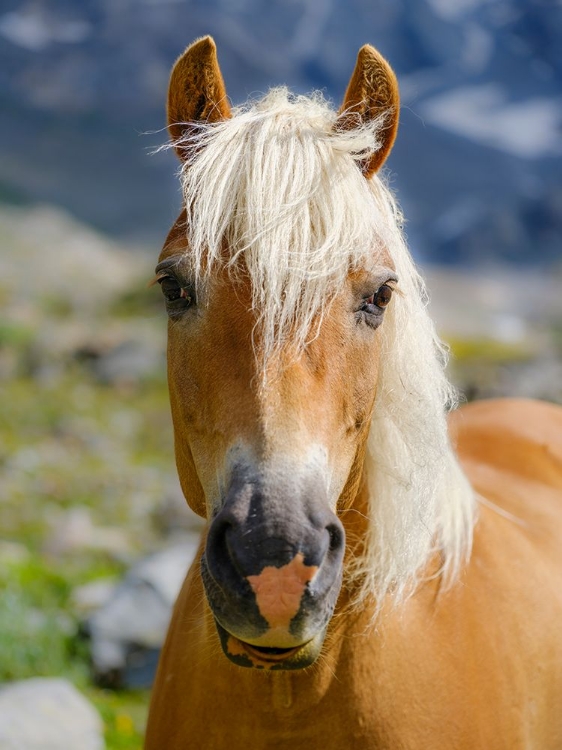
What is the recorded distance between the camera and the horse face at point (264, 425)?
1.48m

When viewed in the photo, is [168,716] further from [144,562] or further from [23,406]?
[23,406]

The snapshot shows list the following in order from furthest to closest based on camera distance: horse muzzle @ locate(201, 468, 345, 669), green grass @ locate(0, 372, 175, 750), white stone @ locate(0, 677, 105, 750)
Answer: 1. green grass @ locate(0, 372, 175, 750)
2. white stone @ locate(0, 677, 105, 750)
3. horse muzzle @ locate(201, 468, 345, 669)

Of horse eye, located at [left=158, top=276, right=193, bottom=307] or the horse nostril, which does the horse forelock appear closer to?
horse eye, located at [left=158, top=276, right=193, bottom=307]

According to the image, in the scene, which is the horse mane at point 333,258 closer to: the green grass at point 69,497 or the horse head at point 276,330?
the horse head at point 276,330

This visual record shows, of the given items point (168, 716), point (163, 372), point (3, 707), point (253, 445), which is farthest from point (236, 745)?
point (163, 372)

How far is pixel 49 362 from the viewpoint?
12.3 meters

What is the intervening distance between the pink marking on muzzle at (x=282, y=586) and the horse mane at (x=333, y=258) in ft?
1.58

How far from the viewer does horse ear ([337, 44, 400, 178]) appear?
6.65 feet

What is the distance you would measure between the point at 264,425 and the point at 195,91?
3.53 feet

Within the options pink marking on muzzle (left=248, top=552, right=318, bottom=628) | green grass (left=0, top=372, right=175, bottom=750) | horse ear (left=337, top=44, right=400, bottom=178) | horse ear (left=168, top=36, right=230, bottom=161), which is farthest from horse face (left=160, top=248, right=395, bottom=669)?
green grass (left=0, top=372, right=175, bottom=750)

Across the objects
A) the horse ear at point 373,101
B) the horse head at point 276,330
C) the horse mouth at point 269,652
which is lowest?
the horse mouth at point 269,652

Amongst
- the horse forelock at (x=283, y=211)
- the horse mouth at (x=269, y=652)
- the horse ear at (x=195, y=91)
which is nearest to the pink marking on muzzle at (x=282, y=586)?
the horse mouth at (x=269, y=652)

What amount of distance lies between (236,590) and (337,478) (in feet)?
1.28

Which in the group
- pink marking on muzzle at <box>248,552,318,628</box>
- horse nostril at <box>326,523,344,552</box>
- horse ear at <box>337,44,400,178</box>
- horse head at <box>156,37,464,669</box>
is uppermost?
horse ear at <box>337,44,400,178</box>
